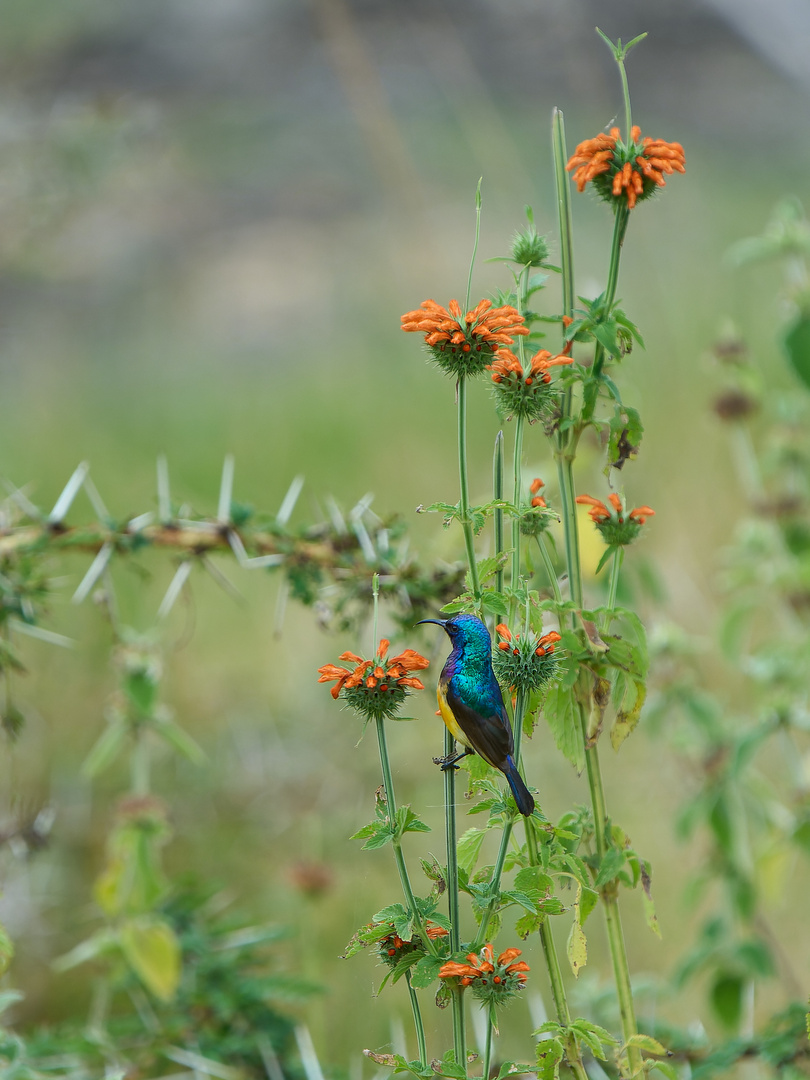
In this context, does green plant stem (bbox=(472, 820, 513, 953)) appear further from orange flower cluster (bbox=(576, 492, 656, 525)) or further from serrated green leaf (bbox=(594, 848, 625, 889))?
orange flower cluster (bbox=(576, 492, 656, 525))

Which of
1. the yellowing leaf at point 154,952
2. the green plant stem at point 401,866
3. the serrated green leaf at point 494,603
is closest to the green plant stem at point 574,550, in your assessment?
the serrated green leaf at point 494,603

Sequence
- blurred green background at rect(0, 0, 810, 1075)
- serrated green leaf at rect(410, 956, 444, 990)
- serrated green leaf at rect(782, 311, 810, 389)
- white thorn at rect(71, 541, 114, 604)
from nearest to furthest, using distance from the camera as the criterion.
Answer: serrated green leaf at rect(410, 956, 444, 990), white thorn at rect(71, 541, 114, 604), serrated green leaf at rect(782, 311, 810, 389), blurred green background at rect(0, 0, 810, 1075)

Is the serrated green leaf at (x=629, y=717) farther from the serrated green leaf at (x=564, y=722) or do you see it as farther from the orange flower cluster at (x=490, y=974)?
the orange flower cluster at (x=490, y=974)

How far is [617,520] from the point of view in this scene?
3.16 ft

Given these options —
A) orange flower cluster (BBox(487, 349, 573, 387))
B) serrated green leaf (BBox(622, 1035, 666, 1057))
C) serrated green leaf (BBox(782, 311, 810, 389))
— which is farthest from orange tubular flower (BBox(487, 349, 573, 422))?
serrated green leaf (BBox(782, 311, 810, 389))

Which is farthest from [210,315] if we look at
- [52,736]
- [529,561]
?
[529,561]

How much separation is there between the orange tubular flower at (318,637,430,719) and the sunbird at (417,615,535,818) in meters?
0.04

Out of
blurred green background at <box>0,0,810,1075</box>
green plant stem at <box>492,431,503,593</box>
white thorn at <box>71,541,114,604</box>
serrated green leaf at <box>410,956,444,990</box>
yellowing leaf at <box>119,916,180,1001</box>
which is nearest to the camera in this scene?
serrated green leaf at <box>410,956,444,990</box>

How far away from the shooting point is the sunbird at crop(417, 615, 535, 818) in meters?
0.78

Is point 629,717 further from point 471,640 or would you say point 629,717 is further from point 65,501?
point 65,501

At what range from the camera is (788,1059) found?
116cm

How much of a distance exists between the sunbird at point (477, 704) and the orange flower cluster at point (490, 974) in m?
0.13

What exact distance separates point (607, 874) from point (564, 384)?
1.56 ft

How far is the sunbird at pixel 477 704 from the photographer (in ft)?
2.55
